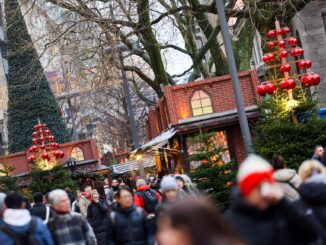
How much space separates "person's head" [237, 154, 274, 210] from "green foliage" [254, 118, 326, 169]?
11436mm

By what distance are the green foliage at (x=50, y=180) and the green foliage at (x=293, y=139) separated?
1341 cm

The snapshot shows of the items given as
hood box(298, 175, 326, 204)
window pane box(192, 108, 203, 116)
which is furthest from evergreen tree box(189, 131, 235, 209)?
hood box(298, 175, 326, 204)

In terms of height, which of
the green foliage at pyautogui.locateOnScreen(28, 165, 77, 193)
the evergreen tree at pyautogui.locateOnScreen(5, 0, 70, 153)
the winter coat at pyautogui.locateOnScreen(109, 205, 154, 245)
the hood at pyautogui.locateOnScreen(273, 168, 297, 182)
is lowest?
the winter coat at pyautogui.locateOnScreen(109, 205, 154, 245)

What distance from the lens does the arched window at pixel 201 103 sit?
2333 centimetres

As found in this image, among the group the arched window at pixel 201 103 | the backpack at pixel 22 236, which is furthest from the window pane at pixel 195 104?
the backpack at pixel 22 236

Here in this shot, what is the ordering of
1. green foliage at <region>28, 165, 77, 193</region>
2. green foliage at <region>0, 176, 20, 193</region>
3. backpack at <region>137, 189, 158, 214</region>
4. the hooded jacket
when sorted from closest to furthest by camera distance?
the hooded jacket < backpack at <region>137, 189, 158, 214</region> < green foliage at <region>0, 176, 20, 193</region> < green foliage at <region>28, 165, 77, 193</region>

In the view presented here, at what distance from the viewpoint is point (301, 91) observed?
56.0 ft

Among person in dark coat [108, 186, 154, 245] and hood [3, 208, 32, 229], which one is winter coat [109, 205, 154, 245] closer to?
person in dark coat [108, 186, 154, 245]

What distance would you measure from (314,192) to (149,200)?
669cm

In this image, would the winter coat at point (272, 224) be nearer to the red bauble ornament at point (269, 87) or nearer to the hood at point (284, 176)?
the hood at point (284, 176)

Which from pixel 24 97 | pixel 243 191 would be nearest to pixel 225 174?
pixel 243 191

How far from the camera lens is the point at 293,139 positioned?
1617 centimetres

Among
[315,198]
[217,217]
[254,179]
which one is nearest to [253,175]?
[254,179]

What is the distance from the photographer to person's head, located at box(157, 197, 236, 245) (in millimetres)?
3023
